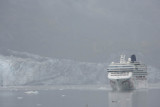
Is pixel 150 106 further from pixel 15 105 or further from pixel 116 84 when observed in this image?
pixel 116 84

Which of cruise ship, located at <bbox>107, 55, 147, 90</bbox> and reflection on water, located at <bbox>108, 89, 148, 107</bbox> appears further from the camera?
cruise ship, located at <bbox>107, 55, 147, 90</bbox>

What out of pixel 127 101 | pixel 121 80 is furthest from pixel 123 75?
pixel 127 101

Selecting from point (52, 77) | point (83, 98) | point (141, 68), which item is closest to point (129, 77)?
point (141, 68)

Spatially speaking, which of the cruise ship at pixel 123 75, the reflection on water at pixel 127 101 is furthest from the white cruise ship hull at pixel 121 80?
the reflection on water at pixel 127 101

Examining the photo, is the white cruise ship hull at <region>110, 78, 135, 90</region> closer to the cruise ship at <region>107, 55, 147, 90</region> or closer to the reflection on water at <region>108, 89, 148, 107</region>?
the cruise ship at <region>107, 55, 147, 90</region>

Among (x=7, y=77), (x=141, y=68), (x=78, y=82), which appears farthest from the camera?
(x=78, y=82)

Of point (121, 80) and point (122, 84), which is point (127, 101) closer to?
point (121, 80)

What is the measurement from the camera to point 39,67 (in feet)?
350

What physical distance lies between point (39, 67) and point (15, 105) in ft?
145

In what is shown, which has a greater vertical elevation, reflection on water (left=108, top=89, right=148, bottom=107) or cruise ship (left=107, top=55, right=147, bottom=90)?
cruise ship (left=107, top=55, right=147, bottom=90)

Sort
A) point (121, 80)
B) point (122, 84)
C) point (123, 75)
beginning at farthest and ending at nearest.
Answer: point (123, 75)
point (122, 84)
point (121, 80)

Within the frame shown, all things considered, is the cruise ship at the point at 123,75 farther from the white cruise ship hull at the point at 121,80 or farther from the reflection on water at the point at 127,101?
the reflection on water at the point at 127,101

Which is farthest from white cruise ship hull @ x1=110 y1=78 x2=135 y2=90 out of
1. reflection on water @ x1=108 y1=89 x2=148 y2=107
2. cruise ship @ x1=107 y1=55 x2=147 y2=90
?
reflection on water @ x1=108 y1=89 x2=148 y2=107

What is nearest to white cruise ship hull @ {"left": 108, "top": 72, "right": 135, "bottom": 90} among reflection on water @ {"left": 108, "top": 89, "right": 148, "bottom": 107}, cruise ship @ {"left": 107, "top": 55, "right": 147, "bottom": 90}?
cruise ship @ {"left": 107, "top": 55, "right": 147, "bottom": 90}
